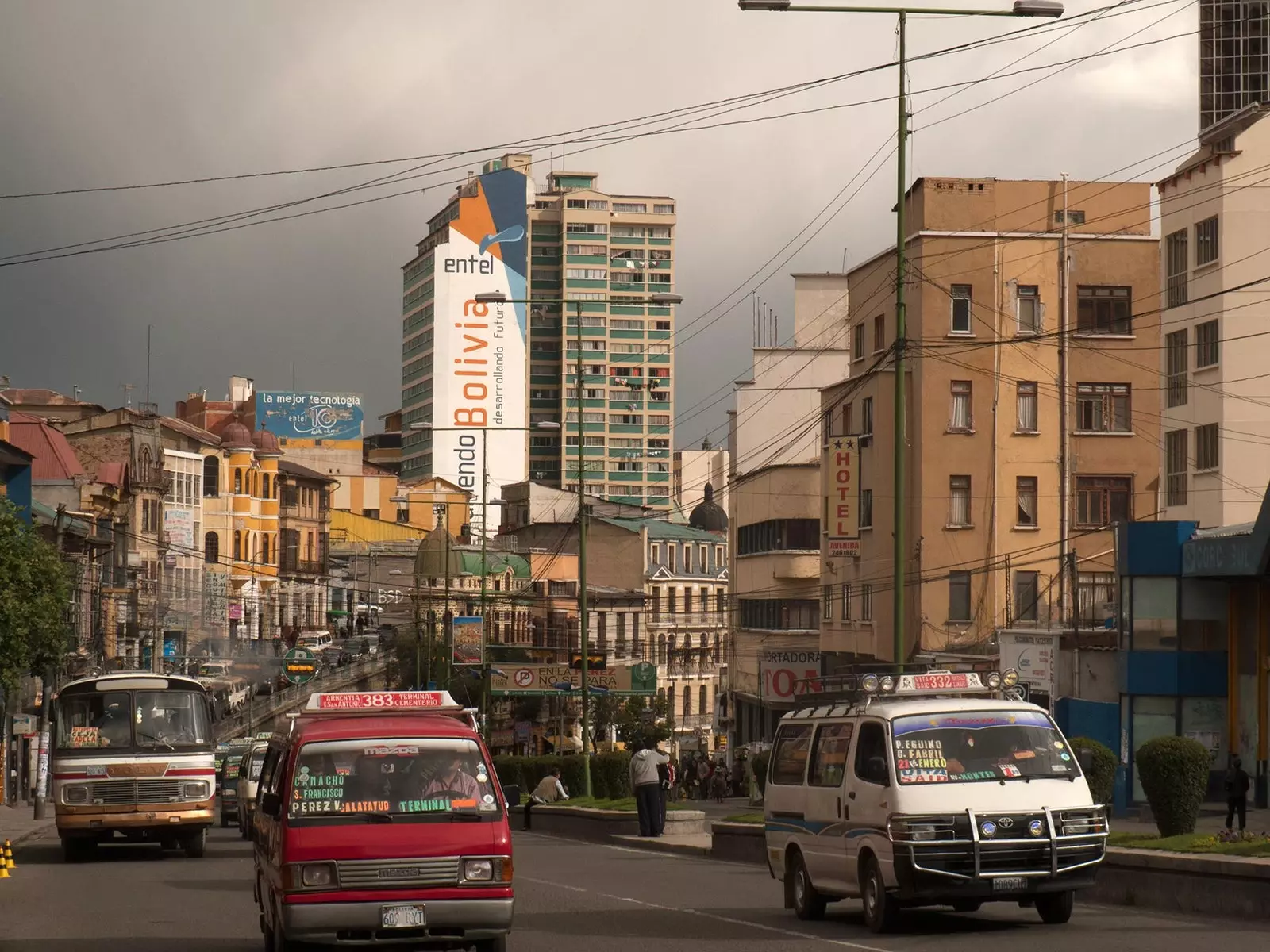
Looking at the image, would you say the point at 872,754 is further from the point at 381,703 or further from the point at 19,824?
the point at 19,824

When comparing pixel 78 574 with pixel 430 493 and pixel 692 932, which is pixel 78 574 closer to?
pixel 692 932

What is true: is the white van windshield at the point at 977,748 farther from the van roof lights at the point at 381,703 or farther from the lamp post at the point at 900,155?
the lamp post at the point at 900,155

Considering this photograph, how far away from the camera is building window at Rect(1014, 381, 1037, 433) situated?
54.8m

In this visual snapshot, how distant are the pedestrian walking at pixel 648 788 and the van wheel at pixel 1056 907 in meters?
14.1

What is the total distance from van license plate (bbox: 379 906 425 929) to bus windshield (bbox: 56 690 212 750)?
16.4 metres

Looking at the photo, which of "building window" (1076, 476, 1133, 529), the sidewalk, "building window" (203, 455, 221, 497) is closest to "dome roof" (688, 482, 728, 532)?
"building window" (203, 455, 221, 497)

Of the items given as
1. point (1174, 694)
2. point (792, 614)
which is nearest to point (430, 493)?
point (792, 614)

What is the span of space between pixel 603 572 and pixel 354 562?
2125cm

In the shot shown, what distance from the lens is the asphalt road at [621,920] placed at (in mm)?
14188

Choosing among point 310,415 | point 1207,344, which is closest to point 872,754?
point 1207,344

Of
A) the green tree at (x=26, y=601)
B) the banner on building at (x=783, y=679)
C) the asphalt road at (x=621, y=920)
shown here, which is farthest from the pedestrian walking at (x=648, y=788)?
the green tree at (x=26, y=601)

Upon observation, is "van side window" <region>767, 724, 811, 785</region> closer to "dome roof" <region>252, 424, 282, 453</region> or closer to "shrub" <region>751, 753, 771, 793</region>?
"shrub" <region>751, 753, 771, 793</region>

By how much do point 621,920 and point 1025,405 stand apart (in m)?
40.6

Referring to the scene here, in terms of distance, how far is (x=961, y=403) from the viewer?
5459 cm
